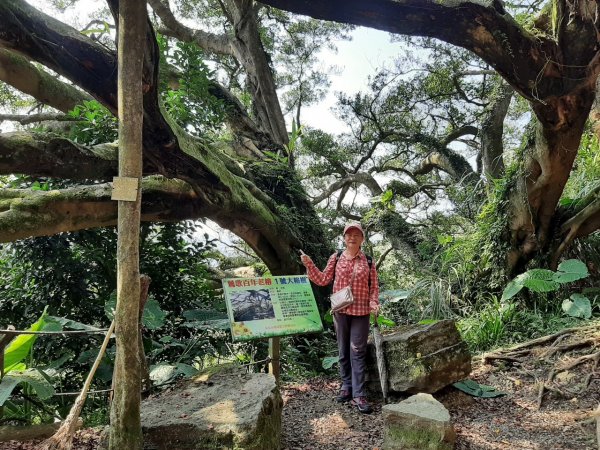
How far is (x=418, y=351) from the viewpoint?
3.62 m

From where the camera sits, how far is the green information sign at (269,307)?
3.56 m

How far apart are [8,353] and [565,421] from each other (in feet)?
13.0

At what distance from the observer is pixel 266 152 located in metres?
6.85

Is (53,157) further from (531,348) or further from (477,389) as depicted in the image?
(531,348)

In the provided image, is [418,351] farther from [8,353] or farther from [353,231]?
[8,353]

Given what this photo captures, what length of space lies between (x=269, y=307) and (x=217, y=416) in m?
1.25

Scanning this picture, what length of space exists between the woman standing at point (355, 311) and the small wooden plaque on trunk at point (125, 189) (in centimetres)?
194

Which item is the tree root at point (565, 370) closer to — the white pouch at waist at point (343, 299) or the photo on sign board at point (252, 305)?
the white pouch at waist at point (343, 299)

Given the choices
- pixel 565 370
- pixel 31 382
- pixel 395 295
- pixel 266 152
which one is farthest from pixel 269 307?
pixel 266 152

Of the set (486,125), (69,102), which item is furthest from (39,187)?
(486,125)

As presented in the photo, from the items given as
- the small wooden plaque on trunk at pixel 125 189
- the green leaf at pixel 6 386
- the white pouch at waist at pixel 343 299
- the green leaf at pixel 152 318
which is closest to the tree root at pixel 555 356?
the white pouch at waist at pixel 343 299

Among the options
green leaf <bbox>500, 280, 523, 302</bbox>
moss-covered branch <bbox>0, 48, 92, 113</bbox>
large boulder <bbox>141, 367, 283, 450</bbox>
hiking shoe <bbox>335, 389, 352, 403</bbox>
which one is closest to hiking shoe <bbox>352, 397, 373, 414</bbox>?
hiking shoe <bbox>335, 389, 352, 403</bbox>

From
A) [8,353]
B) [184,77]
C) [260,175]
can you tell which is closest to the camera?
[8,353]

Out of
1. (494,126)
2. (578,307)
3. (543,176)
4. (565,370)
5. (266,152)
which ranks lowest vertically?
(565,370)
